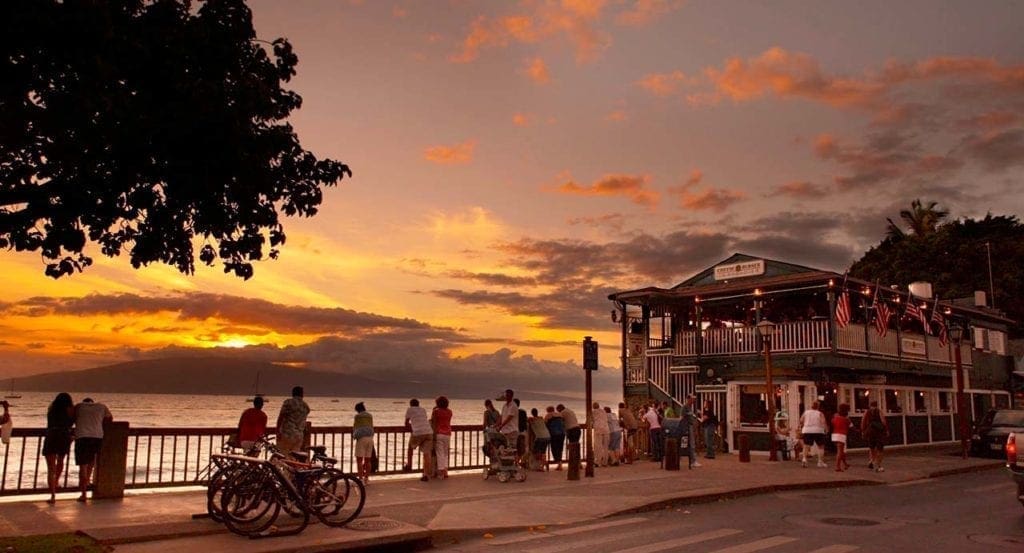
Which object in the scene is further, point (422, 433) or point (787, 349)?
point (787, 349)

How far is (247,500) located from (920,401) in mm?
31272

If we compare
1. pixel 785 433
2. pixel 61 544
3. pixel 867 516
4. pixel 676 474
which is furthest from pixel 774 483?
pixel 61 544

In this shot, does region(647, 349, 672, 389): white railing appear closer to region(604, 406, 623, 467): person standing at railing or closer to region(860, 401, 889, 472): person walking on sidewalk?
region(604, 406, 623, 467): person standing at railing

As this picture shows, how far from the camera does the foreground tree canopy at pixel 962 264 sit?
193ft

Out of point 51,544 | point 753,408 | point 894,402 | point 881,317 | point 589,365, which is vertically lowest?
point 51,544

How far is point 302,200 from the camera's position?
38.6 ft

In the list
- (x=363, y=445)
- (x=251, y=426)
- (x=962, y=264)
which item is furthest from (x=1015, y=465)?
(x=962, y=264)

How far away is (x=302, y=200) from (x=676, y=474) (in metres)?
12.2

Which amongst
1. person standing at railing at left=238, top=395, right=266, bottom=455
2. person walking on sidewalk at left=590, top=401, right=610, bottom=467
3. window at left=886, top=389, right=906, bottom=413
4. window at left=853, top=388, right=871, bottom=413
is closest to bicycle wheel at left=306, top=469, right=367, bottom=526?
person standing at railing at left=238, top=395, right=266, bottom=455

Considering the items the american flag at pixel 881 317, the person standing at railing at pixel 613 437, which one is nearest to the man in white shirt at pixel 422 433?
the person standing at railing at pixel 613 437

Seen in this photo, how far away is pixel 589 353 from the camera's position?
18.8 metres

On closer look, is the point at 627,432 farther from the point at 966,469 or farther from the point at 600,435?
the point at 966,469

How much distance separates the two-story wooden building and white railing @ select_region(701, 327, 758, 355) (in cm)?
4

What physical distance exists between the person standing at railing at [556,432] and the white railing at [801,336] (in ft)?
33.7
